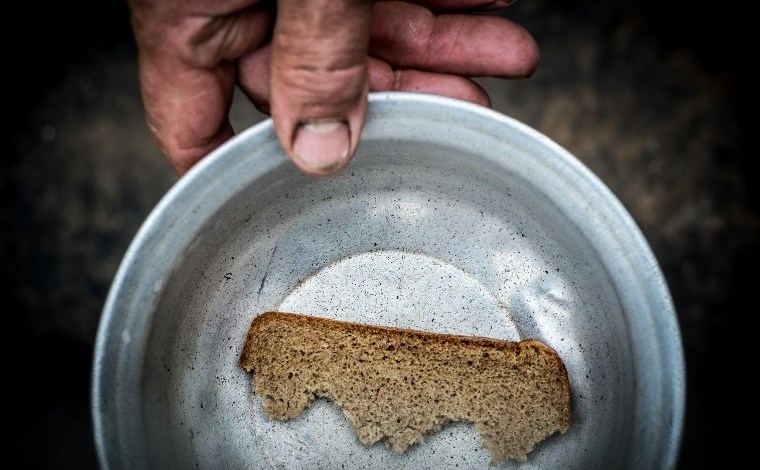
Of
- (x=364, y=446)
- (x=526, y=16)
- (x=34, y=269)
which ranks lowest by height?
(x=34, y=269)

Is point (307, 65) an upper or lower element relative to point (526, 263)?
upper

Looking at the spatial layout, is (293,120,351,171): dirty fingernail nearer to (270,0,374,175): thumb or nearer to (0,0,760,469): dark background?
(270,0,374,175): thumb

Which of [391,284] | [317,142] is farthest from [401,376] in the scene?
[317,142]

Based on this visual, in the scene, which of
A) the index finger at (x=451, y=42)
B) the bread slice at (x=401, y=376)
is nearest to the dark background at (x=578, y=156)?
the index finger at (x=451, y=42)

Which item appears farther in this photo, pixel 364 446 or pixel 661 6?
pixel 661 6

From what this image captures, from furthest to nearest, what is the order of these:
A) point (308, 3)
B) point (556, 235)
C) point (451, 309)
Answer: point (451, 309) < point (556, 235) < point (308, 3)

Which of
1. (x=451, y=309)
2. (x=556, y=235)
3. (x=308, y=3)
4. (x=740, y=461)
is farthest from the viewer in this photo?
(x=740, y=461)

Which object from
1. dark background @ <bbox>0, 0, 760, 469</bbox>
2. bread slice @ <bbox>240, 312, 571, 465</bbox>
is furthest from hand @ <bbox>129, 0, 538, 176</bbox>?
dark background @ <bbox>0, 0, 760, 469</bbox>

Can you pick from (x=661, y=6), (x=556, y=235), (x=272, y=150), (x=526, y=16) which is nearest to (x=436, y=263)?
(x=556, y=235)

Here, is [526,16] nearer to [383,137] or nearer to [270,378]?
[383,137]
